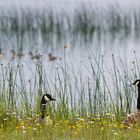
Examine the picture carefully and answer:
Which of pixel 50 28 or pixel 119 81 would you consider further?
pixel 50 28

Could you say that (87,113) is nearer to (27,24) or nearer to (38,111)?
(38,111)

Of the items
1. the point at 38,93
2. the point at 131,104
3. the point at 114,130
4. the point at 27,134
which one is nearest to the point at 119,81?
the point at 131,104

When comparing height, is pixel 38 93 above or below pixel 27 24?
below

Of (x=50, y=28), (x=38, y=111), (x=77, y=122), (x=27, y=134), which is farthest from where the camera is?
(x=50, y=28)

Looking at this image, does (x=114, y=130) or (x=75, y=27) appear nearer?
(x=114, y=130)

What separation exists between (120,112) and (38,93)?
148 cm

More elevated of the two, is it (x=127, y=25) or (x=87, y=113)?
(x=127, y=25)

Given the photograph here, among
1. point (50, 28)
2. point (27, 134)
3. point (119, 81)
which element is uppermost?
point (50, 28)

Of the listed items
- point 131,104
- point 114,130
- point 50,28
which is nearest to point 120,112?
point 131,104

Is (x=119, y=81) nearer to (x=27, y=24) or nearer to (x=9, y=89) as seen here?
(x=9, y=89)

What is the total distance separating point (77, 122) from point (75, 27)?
46.8 ft

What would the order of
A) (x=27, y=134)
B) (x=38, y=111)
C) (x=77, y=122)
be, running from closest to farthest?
(x=27, y=134), (x=77, y=122), (x=38, y=111)

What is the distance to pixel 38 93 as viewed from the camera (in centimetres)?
1189

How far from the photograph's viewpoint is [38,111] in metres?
11.6
